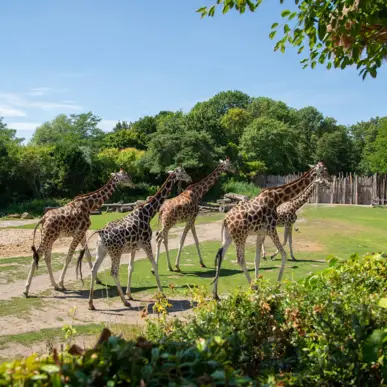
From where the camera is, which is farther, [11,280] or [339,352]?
[11,280]

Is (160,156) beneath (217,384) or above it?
above

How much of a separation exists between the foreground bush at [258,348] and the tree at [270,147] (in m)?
35.6

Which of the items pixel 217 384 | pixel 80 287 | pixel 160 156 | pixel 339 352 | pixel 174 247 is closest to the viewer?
pixel 217 384

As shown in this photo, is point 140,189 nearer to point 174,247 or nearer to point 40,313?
point 174,247

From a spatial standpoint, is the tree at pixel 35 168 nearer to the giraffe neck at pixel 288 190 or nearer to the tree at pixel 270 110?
the giraffe neck at pixel 288 190

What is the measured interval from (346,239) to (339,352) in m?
11.7

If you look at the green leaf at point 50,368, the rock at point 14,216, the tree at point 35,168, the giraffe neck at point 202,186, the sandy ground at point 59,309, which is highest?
the tree at point 35,168

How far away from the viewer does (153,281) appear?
9.36 metres

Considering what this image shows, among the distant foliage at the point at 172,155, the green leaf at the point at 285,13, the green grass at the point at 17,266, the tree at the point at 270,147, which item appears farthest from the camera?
the tree at the point at 270,147

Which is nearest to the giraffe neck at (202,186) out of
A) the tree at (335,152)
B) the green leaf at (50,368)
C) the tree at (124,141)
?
the green leaf at (50,368)

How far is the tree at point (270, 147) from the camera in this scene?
131 ft

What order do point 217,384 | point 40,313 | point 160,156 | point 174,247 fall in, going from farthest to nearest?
point 160,156
point 174,247
point 40,313
point 217,384

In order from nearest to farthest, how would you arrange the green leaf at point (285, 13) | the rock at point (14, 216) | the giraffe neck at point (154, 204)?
1. the green leaf at point (285, 13)
2. the giraffe neck at point (154, 204)
3. the rock at point (14, 216)

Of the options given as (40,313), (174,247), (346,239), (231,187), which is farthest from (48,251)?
(231,187)
